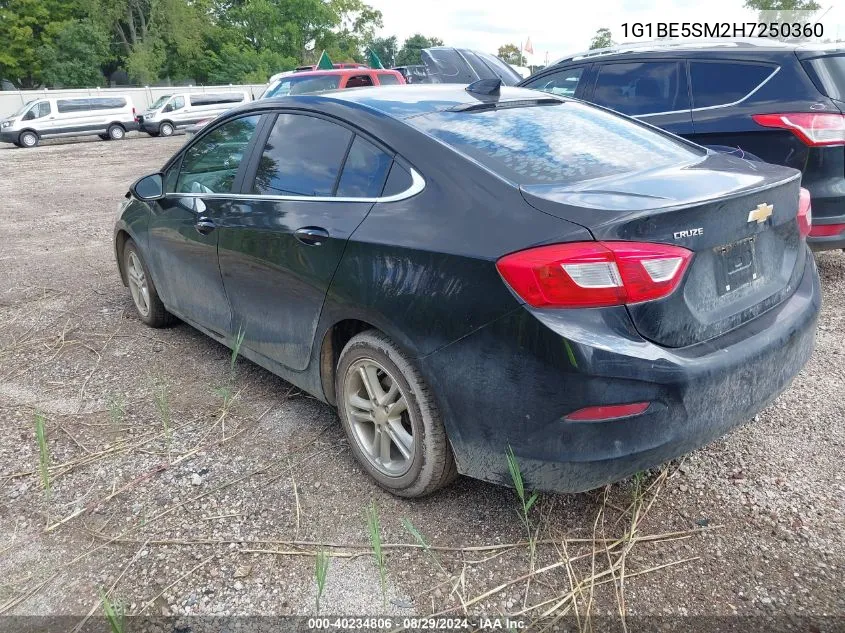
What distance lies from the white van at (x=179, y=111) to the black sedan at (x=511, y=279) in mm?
26707

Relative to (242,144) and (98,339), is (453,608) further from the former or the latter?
(98,339)

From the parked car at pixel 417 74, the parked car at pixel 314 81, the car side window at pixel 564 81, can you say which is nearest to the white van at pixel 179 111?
the parked car at pixel 417 74

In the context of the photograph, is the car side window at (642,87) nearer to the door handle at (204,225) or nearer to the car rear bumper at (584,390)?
the car rear bumper at (584,390)

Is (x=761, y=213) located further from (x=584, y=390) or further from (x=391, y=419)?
(x=391, y=419)

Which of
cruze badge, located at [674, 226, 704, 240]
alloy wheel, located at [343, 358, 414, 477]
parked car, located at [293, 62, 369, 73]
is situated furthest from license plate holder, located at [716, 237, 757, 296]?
parked car, located at [293, 62, 369, 73]

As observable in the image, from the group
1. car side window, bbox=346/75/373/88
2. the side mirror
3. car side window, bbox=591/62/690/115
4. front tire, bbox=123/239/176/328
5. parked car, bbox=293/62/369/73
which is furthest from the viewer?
parked car, bbox=293/62/369/73

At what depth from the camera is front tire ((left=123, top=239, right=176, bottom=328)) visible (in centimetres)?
452

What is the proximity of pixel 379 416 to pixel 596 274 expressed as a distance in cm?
109

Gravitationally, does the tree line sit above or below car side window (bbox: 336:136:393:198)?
above

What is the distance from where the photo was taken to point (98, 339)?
180 inches

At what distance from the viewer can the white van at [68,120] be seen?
84.2 feet

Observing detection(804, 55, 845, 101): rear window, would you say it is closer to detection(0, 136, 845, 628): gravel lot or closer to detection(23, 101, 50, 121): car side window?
detection(0, 136, 845, 628): gravel lot

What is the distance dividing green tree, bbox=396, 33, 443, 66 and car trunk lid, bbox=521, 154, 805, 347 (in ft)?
294

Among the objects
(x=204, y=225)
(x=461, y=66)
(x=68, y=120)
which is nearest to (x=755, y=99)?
→ (x=204, y=225)
